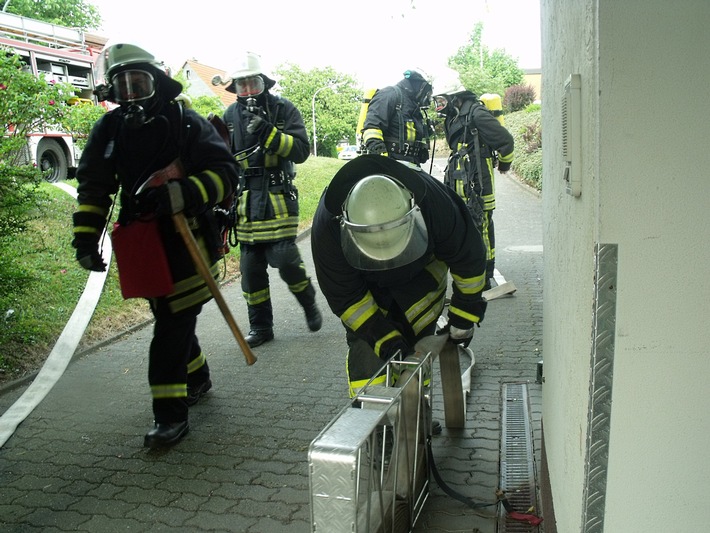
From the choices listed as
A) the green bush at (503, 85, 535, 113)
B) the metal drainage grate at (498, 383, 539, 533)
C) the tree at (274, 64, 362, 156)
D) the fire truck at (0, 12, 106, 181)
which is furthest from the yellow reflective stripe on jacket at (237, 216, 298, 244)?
the tree at (274, 64, 362, 156)

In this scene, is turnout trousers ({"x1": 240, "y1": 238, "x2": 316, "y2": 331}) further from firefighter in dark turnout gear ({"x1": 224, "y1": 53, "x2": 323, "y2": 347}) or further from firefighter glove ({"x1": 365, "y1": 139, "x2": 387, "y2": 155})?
firefighter glove ({"x1": 365, "y1": 139, "x2": 387, "y2": 155})

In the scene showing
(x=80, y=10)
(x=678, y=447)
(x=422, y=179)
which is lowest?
(x=678, y=447)

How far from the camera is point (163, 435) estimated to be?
3.92 metres

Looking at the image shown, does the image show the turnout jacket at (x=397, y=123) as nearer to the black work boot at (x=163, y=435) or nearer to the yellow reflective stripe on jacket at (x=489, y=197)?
the yellow reflective stripe on jacket at (x=489, y=197)

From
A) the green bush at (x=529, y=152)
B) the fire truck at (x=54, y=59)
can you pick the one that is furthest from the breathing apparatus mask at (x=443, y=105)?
the green bush at (x=529, y=152)

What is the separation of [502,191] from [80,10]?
28.7 metres

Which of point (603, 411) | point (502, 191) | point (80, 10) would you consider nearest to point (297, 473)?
point (603, 411)

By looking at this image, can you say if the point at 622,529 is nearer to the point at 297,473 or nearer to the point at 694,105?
the point at 694,105

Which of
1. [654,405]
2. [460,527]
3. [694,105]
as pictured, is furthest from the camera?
[460,527]

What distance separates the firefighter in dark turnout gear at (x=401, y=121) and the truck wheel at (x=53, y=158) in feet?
31.7

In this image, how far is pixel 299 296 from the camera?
583 centimetres

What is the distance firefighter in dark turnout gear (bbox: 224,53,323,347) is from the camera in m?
5.52

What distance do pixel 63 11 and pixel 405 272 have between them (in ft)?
123

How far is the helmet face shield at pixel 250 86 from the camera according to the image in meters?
5.48
